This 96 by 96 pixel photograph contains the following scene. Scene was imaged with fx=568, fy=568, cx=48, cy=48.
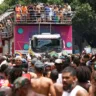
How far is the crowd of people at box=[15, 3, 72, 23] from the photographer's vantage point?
110 feet

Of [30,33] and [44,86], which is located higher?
[44,86]

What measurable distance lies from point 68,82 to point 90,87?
0.37 m

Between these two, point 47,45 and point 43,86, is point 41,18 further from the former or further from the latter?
point 43,86

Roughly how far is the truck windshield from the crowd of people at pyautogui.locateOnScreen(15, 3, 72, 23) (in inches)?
75.9

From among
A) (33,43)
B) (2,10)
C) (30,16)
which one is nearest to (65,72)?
(33,43)

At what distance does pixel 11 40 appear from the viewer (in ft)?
116

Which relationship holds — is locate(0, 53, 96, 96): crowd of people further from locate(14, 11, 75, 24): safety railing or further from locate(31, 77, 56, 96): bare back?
locate(14, 11, 75, 24): safety railing

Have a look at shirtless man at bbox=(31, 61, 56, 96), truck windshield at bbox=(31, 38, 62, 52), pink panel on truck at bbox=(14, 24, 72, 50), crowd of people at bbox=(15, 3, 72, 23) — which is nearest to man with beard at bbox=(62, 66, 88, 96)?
shirtless man at bbox=(31, 61, 56, 96)

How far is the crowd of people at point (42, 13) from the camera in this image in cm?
3350

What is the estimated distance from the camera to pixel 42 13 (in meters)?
34.3

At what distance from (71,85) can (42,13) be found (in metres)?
27.2

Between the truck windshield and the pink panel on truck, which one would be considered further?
the pink panel on truck

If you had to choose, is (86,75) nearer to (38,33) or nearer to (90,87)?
(90,87)

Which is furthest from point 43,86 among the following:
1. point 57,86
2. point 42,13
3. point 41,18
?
point 42,13
